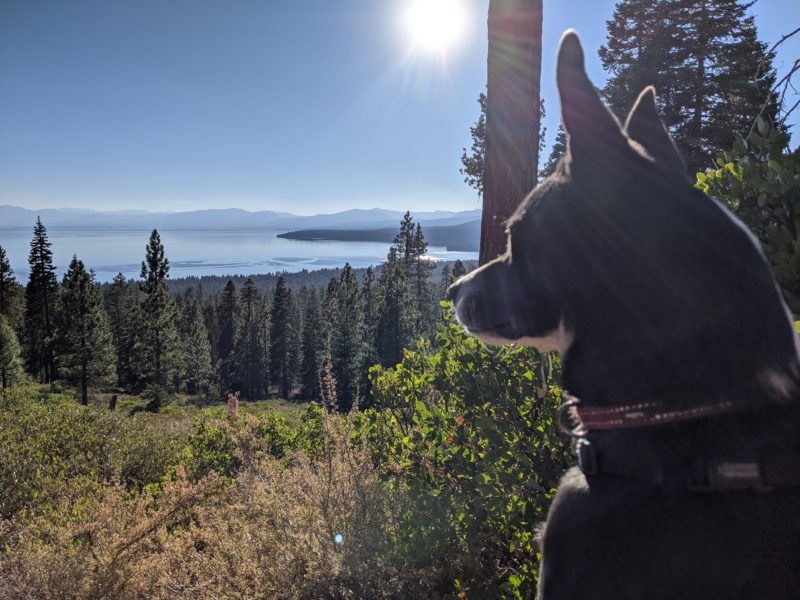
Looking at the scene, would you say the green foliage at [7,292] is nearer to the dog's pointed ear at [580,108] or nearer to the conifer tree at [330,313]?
the conifer tree at [330,313]

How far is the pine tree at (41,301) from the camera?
55.4m

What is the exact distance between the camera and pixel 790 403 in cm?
137

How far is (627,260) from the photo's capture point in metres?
1.62

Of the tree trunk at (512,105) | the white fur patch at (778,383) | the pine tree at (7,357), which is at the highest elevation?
the tree trunk at (512,105)

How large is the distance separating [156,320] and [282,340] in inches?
1037

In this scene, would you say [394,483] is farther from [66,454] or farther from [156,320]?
[156,320]

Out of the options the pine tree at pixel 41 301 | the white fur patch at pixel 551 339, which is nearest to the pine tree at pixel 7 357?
the pine tree at pixel 41 301

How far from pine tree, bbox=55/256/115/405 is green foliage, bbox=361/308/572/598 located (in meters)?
58.5

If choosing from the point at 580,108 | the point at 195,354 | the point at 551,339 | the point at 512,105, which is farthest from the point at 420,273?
the point at 580,108

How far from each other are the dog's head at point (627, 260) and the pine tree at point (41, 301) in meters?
65.0

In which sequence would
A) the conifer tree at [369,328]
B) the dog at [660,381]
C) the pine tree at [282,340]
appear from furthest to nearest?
the pine tree at [282,340] < the conifer tree at [369,328] < the dog at [660,381]

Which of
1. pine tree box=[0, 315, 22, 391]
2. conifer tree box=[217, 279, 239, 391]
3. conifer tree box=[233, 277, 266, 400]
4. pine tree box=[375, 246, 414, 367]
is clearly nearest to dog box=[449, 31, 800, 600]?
pine tree box=[375, 246, 414, 367]

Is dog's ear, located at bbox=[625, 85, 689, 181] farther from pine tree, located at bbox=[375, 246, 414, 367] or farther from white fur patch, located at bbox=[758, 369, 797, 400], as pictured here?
pine tree, located at bbox=[375, 246, 414, 367]

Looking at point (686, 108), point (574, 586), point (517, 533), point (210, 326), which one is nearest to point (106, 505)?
point (517, 533)
